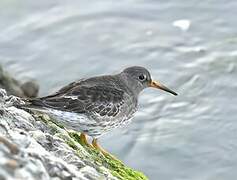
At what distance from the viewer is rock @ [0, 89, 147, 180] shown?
15.1ft

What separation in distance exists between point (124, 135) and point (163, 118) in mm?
1056

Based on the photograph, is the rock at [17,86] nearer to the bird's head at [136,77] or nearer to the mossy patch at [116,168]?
the bird's head at [136,77]

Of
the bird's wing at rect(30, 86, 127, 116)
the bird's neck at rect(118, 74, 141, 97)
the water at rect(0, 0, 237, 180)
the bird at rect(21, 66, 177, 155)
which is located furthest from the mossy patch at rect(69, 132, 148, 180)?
the water at rect(0, 0, 237, 180)

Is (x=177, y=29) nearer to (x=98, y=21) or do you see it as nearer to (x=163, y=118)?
(x=98, y=21)

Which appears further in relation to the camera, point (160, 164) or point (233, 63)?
point (233, 63)

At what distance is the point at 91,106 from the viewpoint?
893 centimetres

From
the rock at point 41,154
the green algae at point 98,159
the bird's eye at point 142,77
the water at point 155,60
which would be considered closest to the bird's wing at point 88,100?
the rock at point 41,154

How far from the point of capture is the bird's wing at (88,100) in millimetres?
8570

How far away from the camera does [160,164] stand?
1449 centimetres

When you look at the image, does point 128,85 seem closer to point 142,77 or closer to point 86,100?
point 142,77

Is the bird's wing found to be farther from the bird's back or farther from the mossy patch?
the mossy patch

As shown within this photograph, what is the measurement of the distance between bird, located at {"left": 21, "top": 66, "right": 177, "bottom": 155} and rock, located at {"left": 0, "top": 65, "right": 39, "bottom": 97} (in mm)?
5285

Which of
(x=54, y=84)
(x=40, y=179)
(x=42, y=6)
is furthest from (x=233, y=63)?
(x=40, y=179)

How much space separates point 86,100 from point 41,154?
363cm
